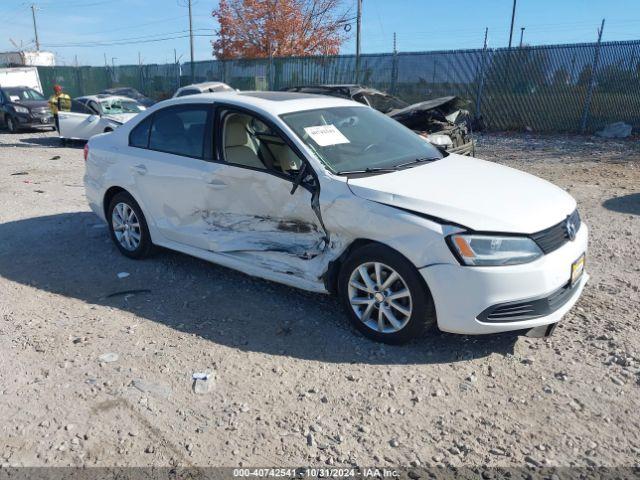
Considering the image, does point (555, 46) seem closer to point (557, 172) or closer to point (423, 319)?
point (557, 172)

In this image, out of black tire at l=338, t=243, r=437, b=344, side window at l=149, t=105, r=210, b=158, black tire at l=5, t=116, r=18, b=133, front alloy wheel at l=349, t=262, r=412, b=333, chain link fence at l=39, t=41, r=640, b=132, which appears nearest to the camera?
black tire at l=338, t=243, r=437, b=344

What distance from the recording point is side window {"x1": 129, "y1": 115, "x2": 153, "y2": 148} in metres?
5.34

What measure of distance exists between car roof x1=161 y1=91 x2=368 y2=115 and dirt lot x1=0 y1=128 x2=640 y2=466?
60.3 inches

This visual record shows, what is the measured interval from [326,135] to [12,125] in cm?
1783

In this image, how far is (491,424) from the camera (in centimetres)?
302

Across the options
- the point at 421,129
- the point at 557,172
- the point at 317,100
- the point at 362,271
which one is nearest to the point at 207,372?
the point at 362,271

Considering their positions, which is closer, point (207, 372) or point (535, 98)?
point (207, 372)

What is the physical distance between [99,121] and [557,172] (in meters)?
11.1

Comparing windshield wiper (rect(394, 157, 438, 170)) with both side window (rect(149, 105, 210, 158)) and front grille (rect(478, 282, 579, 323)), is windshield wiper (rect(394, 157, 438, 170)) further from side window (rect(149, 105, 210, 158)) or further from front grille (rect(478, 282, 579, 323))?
side window (rect(149, 105, 210, 158))

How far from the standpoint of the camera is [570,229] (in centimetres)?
374

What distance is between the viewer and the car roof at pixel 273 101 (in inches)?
177

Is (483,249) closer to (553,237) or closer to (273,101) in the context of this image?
(553,237)

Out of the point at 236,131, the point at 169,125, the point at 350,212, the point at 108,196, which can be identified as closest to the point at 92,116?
the point at 108,196

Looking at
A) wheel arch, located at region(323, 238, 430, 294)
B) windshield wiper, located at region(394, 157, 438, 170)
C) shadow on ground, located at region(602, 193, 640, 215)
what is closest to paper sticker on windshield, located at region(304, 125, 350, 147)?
windshield wiper, located at region(394, 157, 438, 170)
